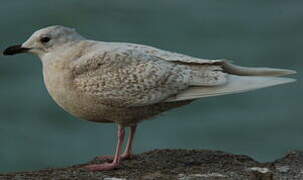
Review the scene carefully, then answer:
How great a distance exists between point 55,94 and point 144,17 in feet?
42.8

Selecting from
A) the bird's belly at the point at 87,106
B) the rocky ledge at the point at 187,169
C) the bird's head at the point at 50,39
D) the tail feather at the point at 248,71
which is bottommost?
the rocky ledge at the point at 187,169

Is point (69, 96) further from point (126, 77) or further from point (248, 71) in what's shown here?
point (248, 71)

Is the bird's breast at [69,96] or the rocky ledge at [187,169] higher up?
the bird's breast at [69,96]

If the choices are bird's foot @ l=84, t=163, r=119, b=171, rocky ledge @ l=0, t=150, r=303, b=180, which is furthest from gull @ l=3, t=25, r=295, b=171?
rocky ledge @ l=0, t=150, r=303, b=180

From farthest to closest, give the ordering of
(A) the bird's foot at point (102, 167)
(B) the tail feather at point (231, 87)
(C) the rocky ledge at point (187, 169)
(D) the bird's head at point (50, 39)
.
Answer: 1. (D) the bird's head at point (50, 39)
2. (B) the tail feather at point (231, 87)
3. (A) the bird's foot at point (102, 167)
4. (C) the rocky ledge at point (187, 169)

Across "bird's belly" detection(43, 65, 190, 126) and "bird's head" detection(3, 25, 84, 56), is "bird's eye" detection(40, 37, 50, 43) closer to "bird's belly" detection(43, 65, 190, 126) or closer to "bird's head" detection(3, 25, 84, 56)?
"bird's head" detection(3, 25, 84, 56)

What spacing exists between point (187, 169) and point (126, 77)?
45.1 inches

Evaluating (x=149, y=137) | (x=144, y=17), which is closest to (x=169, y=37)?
(x=144, y=17)

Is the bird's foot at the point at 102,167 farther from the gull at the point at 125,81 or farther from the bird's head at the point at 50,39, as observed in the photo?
the bird's head at the point at 50,39

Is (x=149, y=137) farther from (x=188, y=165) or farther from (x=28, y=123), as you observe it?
(x=188, y=165)

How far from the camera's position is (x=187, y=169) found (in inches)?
345

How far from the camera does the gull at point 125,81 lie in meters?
8.98

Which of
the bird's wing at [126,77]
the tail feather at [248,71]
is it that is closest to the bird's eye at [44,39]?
the bird's wing at [126,77]

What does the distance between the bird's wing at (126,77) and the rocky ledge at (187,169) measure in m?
0.68
